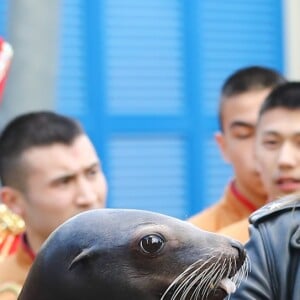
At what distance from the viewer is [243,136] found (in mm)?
4258

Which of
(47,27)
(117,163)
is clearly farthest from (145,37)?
(47,27)

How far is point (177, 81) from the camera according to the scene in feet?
23.0

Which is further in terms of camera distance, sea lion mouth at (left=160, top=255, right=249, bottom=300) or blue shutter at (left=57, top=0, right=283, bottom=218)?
blue shutter at (left=57, top=0, right=283, bottom=218)

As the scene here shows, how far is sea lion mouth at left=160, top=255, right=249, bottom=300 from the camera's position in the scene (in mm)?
1716

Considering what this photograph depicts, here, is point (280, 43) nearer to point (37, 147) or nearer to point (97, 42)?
point (97, 42)

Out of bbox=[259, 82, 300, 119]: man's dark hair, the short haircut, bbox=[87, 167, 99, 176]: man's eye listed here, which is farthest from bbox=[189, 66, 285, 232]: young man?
bbox=[87, 167, 99, 176]: man's eye

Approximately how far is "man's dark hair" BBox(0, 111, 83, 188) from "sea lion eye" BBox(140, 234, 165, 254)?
7.06 ft

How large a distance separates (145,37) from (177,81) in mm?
338

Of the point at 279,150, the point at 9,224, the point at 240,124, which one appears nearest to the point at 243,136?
the point at 240,124

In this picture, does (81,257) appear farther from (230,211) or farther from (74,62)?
(74,62)

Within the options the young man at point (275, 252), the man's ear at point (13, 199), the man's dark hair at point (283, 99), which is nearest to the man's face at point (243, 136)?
the man's dark hair at point (283, 99)

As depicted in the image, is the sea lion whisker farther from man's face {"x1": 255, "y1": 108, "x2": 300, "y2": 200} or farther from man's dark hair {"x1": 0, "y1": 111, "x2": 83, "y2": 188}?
man's dark hair {"x1": 0, "y1": 111, "x2": 83, "y2": 188}

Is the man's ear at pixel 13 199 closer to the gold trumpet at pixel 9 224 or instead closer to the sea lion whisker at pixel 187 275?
the gold trumpet at pixel 9 224

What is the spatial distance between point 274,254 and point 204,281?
0.47 meters
